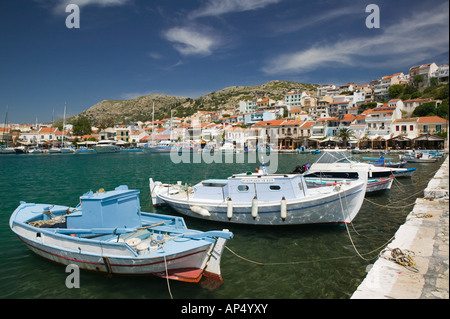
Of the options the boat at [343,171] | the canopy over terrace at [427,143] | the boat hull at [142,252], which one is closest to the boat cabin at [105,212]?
the boat hull at [142,252]

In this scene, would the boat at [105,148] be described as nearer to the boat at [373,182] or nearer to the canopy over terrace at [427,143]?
the boat at [373,182]

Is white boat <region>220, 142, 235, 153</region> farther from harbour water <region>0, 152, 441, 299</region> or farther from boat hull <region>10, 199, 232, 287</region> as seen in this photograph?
boat hull <region>10, 199, 232, 287</region>

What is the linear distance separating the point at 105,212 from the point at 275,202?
21.7 feet

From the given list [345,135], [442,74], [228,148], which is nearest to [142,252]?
[345,135]

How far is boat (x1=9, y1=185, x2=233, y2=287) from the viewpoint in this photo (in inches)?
277

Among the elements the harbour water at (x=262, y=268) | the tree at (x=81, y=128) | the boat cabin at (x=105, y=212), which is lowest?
the harbour water at (x=262, y=268)

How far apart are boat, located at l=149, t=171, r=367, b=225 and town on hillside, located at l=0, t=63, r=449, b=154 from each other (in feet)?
157

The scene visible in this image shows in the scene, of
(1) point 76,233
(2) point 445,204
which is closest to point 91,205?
(1) point 76,233

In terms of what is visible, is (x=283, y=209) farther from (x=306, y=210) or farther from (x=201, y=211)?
(x=201, y=211)

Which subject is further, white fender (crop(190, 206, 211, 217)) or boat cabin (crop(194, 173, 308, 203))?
white fender (crop(190, 206, 211, 217))

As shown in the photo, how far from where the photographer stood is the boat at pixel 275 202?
11148 millimetres

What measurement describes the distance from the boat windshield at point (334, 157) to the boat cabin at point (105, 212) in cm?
1474

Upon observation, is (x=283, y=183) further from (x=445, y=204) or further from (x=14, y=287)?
(x=14, y=287)

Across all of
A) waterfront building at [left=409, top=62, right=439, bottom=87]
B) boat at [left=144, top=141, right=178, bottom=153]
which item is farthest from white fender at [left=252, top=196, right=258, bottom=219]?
waterfront building at [left=409, top=62, right=439, bottom=87]
